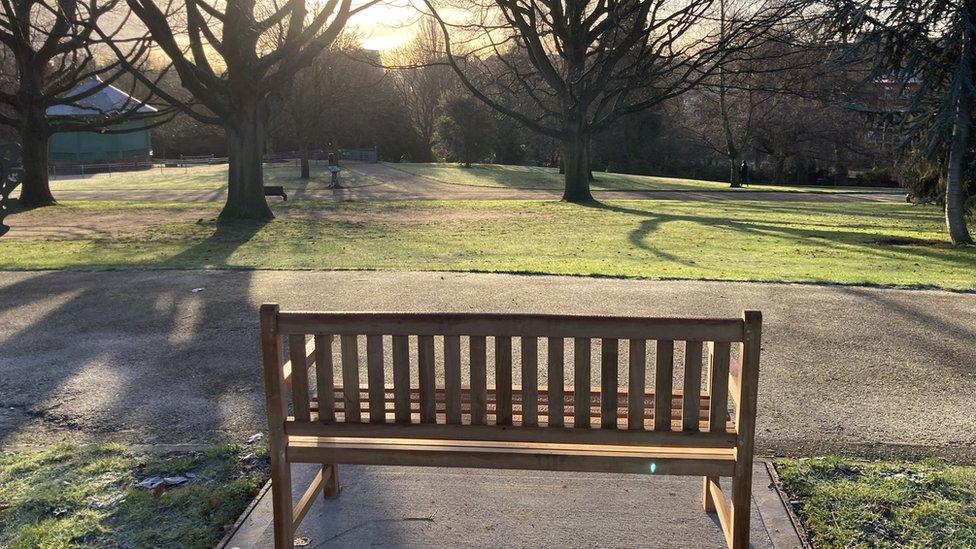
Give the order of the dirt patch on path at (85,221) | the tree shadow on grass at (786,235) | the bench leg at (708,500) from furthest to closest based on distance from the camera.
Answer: the dirt patch on path at (85,221), the tree shadow on grass at (786,235), the bench leg at (708,500)

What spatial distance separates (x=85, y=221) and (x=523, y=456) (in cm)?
2107

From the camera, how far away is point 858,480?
4.18m

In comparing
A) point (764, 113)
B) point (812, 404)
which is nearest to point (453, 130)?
point (764, 113)

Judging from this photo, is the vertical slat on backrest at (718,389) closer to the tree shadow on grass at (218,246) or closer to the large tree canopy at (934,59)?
the tree shadow on grass at (218,246)

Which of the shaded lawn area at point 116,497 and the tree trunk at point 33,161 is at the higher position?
the tree trunk at point 33,161

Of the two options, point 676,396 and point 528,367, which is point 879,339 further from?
point 528,367

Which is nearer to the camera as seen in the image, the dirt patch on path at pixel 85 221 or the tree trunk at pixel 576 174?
the dirt patch on path at pixel 85 221

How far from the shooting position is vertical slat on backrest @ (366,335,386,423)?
11.1 feet

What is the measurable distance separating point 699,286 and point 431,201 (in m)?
19.0

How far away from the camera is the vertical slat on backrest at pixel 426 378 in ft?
11.1

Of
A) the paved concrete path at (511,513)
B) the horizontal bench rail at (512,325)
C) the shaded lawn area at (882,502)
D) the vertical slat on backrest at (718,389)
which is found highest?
the horizontal bench rail at (512,325)

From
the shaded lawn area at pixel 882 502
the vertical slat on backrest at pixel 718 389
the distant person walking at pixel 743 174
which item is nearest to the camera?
the vertical slat on backrest at pixel 718 389

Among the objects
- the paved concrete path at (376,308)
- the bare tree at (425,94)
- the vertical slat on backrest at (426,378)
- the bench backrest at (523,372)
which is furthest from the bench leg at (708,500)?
the bare tree at (425,94)

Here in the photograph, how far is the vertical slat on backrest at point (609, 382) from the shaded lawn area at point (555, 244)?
24.2ft
